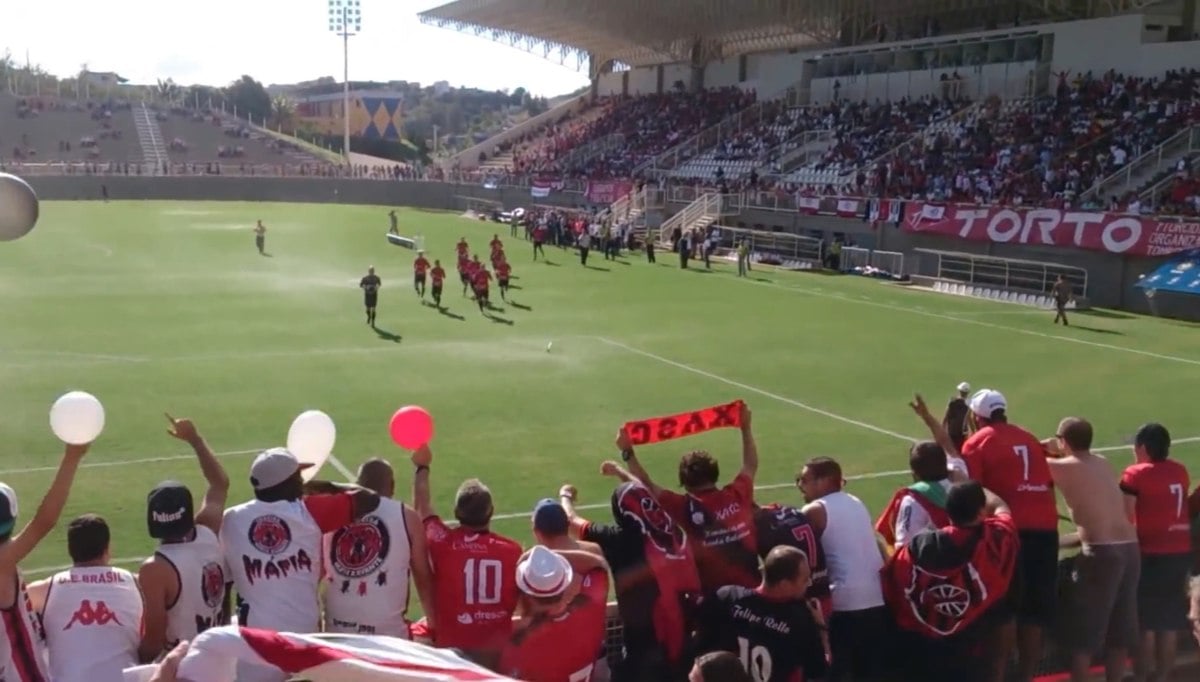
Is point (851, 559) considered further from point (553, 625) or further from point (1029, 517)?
point (553, 625)

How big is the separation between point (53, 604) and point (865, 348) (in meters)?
21.3

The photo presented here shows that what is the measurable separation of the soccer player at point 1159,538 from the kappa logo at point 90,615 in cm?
577

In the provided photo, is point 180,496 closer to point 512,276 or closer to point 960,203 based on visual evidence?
point 512,276

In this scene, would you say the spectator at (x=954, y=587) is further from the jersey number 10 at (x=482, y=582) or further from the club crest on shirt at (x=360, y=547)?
the club crest on shirt at (x=360, y=547)

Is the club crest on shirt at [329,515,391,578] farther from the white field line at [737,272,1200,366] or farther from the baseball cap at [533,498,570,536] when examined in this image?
the white field line at [737,272,1200,366]

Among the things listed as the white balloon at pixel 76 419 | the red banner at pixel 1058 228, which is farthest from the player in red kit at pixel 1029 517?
the red banner at pixel 1058 228

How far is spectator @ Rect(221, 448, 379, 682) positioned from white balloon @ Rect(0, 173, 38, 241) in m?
1.77

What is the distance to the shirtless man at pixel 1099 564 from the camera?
686cm

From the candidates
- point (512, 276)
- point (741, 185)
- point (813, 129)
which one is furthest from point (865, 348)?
point (813, 129)

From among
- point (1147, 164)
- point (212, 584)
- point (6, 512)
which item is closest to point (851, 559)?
point (212, 584)

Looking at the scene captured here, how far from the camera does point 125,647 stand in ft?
16.0

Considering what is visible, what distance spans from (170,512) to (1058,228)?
33868mm

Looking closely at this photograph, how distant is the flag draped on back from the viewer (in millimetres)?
3627

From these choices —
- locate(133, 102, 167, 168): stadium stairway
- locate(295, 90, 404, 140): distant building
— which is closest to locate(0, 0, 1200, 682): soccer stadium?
locate(133, 102, 167, 168): stadium stairway
